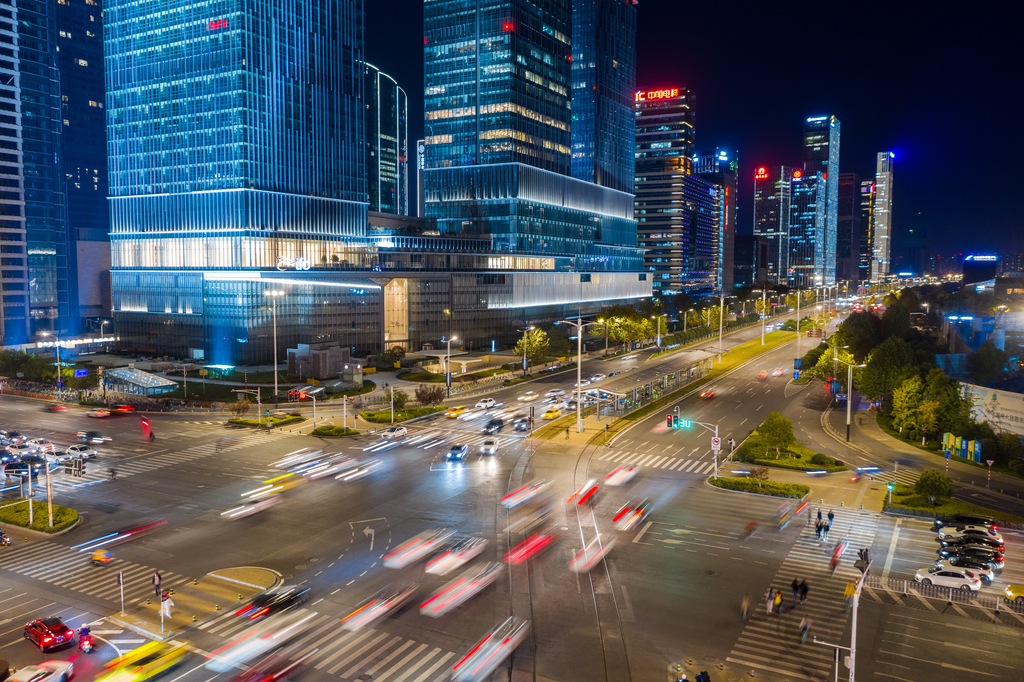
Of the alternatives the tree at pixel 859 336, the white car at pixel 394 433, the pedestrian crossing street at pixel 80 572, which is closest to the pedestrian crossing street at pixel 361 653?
the pedestrian crossing street at pixel 80 572

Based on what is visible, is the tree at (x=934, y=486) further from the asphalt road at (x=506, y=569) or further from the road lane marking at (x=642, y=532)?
the road lane marking at (x=642, y=532)

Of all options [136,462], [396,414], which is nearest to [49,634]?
[136,462]

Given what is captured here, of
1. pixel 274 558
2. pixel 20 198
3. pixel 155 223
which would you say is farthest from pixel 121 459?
pixel 20 198

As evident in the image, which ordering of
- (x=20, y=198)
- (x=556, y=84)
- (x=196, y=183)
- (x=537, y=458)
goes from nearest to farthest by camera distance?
(x=537, y=458)
(x=196, y=183)
(x=20, y=198)
(x=556, y=84)

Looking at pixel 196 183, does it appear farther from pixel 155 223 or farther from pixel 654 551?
pixel 654 551

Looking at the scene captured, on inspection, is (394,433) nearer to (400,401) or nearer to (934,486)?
(400,401)

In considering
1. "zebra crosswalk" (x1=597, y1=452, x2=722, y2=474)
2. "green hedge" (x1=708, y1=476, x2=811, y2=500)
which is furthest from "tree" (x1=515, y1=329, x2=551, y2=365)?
"green hedge" (x1=708, y1=476, x2=811, y2=500)

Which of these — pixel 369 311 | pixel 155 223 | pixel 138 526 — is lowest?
pixel 138 526
